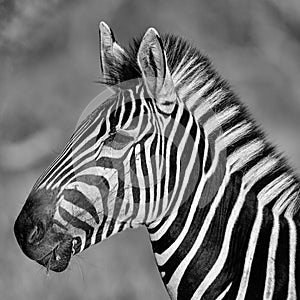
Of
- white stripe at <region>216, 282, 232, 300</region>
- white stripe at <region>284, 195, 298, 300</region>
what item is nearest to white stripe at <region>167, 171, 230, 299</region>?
white stripe at <region>216, 282, 232, 300</region>

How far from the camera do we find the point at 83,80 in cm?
619

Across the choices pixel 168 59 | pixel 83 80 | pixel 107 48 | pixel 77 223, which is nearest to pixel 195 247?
pixel 77 223

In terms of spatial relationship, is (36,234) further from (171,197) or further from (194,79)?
(194,79)

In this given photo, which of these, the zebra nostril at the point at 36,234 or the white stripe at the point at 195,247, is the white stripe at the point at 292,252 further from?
the zebra nostril at the point at 36,234

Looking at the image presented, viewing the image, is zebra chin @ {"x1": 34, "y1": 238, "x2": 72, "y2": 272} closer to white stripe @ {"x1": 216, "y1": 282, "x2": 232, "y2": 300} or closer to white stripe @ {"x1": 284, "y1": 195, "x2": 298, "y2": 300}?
white stripe @ {"x1": 216, "y1": 282, "x2": 232, "y2": 300}

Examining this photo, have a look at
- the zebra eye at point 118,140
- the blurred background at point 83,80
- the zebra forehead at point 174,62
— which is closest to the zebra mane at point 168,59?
the zebra forehead at point 174,62

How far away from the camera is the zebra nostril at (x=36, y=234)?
2.33m

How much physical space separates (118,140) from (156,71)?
12.8 inches

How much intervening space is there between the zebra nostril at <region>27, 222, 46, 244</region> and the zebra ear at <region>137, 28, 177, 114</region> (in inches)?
27.2

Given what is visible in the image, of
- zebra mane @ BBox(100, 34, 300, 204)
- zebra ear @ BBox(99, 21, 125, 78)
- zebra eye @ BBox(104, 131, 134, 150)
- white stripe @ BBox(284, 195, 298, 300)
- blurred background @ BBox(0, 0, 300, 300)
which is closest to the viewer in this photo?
white stripe @ BBox(284, 195, 298, 300)

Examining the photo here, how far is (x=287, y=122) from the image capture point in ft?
19.2

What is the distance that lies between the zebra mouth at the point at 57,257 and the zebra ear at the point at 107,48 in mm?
819

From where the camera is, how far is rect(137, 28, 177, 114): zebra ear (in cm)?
240

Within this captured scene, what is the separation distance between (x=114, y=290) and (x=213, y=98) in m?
3.28
